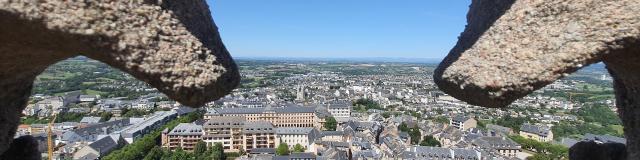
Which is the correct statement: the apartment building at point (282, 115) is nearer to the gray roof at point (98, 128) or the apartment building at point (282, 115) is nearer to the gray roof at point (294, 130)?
the gray roof at point (98, 128)

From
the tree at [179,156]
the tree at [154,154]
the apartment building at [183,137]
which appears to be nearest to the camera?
the tree at [154,154]

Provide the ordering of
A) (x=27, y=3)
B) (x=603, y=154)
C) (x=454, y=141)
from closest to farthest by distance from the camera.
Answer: (x=27, y=3)
(x=603, y=154)
(x=454, y=141)

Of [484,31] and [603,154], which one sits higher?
[484,31]

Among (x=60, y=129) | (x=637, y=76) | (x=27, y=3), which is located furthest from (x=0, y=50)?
(x=60, y=129)

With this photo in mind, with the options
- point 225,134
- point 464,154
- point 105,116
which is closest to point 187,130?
point 225,134

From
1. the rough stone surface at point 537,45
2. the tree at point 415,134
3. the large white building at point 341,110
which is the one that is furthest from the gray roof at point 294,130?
the rough stone surface at point 537,45

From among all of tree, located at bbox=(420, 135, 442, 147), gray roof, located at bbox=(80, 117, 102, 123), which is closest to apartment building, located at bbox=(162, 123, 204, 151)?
gray roof, located at bbox=(80, 117, 102, 123)

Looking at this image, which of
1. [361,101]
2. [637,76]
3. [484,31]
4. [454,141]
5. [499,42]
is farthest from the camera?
[361,101]

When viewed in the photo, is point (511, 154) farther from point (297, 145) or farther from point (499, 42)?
point (499, 42)
